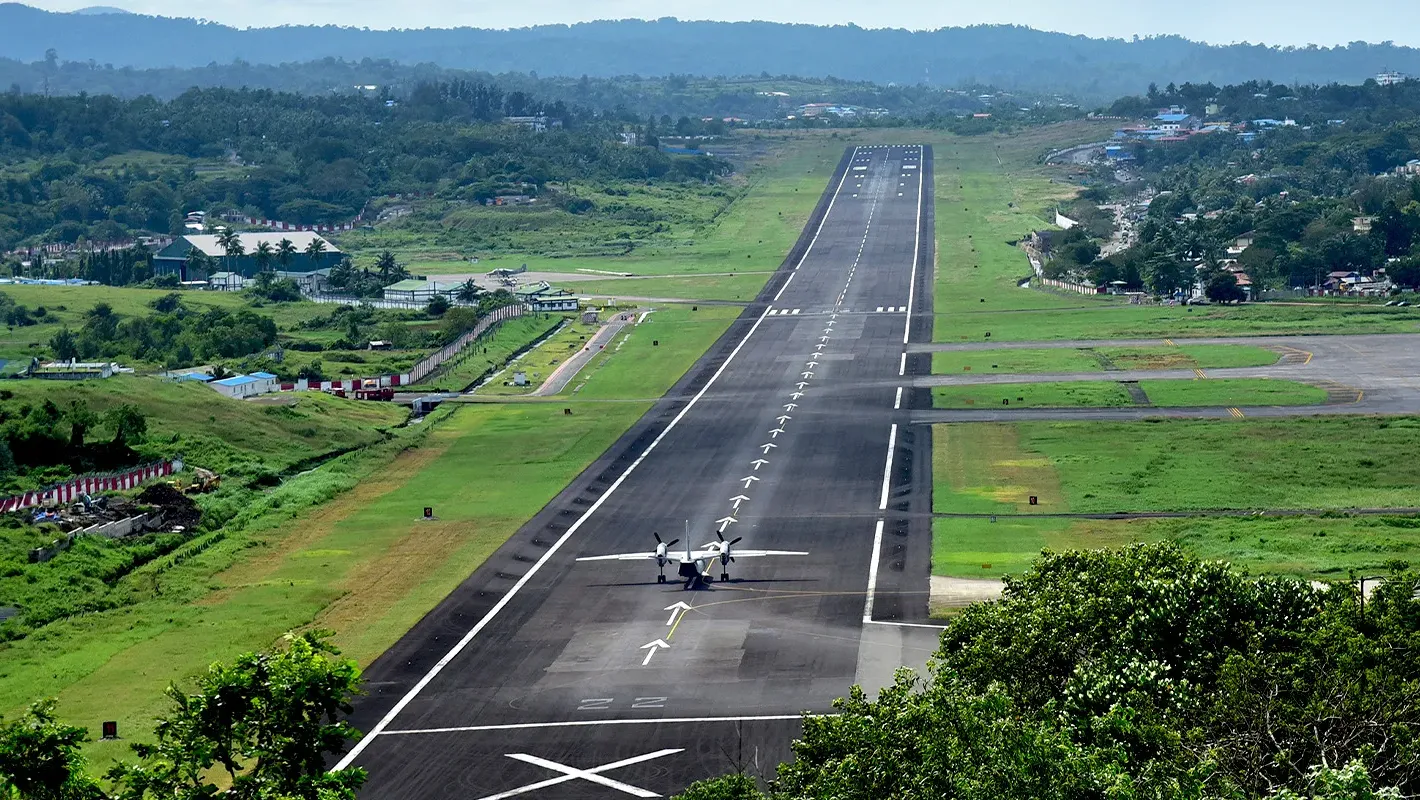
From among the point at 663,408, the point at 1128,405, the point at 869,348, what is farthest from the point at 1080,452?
the point at 869,348

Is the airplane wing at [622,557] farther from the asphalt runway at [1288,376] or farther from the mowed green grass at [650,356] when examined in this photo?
the mowed green grass at [650,356]

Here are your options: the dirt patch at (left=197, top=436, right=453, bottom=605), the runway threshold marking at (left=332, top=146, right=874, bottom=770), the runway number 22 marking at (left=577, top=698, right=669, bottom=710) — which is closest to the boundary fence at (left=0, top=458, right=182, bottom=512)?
the dirt patch at (left=197, top=436, right=453, bottom=605)

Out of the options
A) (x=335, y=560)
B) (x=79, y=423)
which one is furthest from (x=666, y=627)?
(x=79, y=423)

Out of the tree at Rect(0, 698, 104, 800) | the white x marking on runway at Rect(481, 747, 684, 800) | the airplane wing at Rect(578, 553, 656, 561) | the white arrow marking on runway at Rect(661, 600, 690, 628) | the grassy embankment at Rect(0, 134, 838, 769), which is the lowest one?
the grassy embankment at Rect(0, 134, 838, 769)

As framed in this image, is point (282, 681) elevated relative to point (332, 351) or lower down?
elevated

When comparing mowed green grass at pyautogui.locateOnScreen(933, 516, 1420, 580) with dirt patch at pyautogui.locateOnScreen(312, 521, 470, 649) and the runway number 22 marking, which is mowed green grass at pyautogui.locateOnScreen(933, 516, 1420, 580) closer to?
the runway number 22 marking

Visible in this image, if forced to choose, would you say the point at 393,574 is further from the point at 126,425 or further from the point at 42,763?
the point at 42,763

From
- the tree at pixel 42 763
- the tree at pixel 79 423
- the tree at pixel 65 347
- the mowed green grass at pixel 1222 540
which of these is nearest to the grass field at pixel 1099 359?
the mowed green grass at pixel 1222 540

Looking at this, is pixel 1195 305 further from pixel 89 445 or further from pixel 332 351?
pixel 89 445
